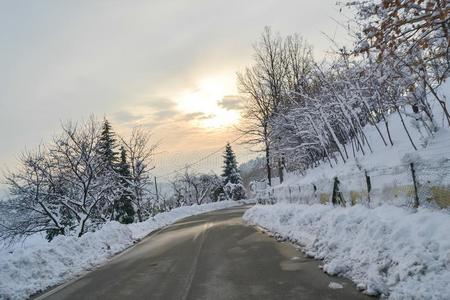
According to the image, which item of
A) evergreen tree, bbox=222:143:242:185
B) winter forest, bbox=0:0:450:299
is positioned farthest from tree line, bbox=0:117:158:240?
evergreen tree, bbox=222:143:242:185

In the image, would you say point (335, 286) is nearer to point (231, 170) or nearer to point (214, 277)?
point (214, 277)

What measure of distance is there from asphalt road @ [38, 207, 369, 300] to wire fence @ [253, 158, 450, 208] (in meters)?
2.23

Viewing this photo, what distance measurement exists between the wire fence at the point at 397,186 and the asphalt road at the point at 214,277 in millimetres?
2228

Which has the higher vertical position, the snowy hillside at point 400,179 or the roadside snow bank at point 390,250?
the snowy hillside at point 400,179

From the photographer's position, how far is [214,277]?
382 inches

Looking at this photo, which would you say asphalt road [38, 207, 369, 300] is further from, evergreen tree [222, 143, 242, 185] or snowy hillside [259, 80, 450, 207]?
evergreen tree [222, 143, 242, 185]

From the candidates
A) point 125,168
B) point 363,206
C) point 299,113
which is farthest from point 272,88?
point 363,206

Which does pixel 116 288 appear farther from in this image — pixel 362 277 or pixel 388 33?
pixel 388 33

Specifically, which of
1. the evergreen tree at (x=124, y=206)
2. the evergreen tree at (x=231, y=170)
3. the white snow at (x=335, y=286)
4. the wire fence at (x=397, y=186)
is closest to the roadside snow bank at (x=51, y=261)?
the white snow at (x=335, y=286)

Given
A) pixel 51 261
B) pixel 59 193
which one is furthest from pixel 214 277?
pixel 59 193

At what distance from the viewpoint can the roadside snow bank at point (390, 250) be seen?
20.1 ft

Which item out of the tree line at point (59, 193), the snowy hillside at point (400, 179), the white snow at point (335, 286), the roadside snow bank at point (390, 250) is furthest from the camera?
the tree line at point (59, 193)

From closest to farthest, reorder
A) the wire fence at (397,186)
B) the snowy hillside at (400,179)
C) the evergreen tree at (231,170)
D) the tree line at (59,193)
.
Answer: the wire fence at (397,186) → the snowy hillside at (400,179) → the tree line at (59,193) → the evergreen tree at (231,170)

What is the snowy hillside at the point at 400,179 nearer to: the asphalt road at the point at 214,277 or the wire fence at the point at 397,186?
the wire fence at the point at 397,186
